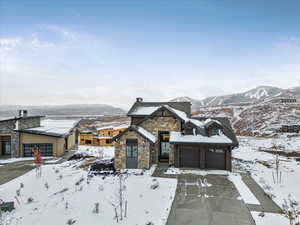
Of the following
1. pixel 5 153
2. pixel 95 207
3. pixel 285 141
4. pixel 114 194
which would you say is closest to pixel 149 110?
pixel 114 194

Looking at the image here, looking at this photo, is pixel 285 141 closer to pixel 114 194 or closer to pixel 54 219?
pixel 114 194

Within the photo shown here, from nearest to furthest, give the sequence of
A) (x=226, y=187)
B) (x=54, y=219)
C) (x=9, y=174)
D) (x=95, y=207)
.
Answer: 1. (x=54, y=219)
2. (x=95, y=207)
3. (x=226, y=187)
4. (x=9, y=174)

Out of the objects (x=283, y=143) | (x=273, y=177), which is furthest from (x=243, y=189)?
(x=283, y=143)

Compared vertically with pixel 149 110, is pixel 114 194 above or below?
below

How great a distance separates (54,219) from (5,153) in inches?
790

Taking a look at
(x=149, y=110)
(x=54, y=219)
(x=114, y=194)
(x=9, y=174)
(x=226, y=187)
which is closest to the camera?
(x=54, y=219)

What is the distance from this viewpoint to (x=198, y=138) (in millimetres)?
14789

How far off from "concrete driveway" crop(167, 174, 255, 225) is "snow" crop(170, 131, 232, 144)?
133 inches

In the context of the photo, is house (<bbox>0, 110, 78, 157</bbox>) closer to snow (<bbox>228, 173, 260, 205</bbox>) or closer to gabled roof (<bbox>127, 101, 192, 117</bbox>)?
gabled roof (<bbox>127, 101, 192, 117</bbox>)

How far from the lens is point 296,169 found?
14828 millimetres

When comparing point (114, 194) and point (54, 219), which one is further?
point (114, 194)

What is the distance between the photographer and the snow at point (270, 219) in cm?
704

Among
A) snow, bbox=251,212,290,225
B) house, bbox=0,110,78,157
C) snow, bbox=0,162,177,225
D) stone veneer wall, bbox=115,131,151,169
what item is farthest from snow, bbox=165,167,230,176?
house, bbox=0,110,78,157

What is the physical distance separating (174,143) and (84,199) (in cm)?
802
